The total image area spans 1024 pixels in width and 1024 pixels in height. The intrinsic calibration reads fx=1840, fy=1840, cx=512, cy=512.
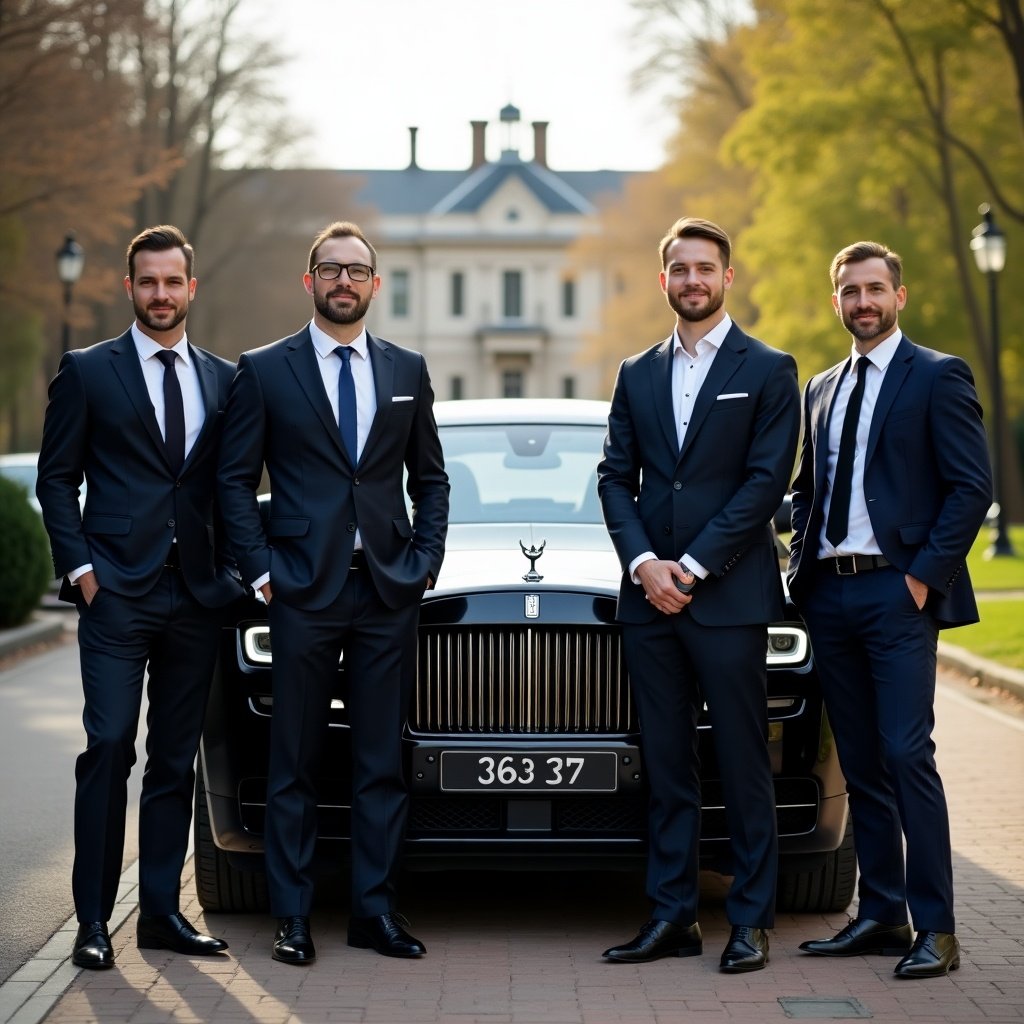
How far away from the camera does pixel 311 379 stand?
5477 mm

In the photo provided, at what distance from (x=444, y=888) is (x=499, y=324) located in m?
83.8

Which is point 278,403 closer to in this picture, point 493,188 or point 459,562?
point 459,562

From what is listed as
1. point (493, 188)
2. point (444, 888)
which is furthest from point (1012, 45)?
point (493, 188)

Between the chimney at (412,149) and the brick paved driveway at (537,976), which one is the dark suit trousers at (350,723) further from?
the chimney at (412,149)

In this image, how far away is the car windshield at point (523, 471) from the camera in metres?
6.74

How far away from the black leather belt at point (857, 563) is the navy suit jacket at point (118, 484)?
182cm

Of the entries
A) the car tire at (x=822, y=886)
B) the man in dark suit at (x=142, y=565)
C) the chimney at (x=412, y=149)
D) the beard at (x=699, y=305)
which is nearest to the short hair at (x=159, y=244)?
the man in dark suit at (x=142, y=565)

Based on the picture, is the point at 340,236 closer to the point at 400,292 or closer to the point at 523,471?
the point at 523,471

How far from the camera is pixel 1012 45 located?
60.8ft

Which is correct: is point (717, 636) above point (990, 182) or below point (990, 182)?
below

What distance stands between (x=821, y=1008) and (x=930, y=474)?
158cm

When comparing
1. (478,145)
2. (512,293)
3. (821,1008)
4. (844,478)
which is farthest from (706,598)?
(478,145)

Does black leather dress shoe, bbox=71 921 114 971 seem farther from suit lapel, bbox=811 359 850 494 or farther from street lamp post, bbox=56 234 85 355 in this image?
street lamp post, bbox=56 234 85 355

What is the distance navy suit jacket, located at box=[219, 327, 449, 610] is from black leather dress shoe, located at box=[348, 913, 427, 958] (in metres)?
0.97
